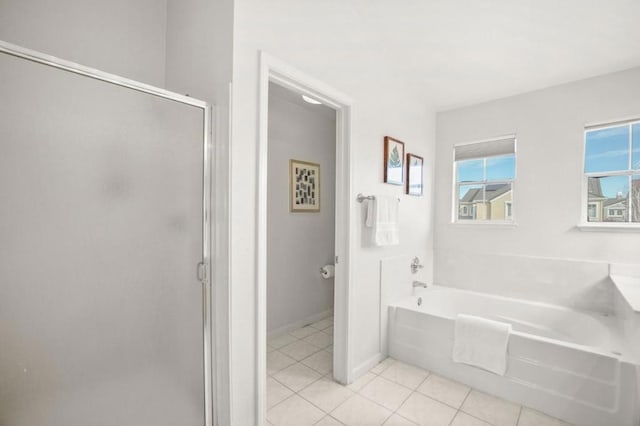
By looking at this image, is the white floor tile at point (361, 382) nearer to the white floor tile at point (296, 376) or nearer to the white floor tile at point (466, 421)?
the white floor tile at point (296, 376)

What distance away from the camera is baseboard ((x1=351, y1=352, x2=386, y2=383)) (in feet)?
7.10

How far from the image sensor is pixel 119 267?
121 cm

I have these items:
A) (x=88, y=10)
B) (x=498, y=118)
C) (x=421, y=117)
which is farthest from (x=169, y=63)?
(x=498, y=118)

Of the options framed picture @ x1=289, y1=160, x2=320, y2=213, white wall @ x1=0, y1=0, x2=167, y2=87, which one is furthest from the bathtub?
white wall @ x1=0, y1=0, x2=167, y2=87

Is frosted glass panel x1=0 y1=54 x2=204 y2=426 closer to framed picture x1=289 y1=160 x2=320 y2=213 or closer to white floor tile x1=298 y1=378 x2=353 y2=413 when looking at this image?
white floor tile x1=298 y1=378 x2=353 y2=413

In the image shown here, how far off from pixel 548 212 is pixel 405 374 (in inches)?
77.7

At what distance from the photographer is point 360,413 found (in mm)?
1799

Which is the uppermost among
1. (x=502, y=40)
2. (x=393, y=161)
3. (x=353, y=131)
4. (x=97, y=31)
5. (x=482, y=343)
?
(x=502, y=40)

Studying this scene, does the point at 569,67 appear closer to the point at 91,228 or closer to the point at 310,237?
the point at 310,237

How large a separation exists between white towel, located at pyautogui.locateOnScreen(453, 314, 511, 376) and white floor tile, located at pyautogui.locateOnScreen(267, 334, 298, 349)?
152cm

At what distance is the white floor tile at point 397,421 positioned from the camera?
1.71 metres

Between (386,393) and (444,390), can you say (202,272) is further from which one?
(444,390)

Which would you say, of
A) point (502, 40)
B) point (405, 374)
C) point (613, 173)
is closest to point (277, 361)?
point (405, 374)

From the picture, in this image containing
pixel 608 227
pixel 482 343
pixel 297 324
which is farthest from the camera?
pixel 297 324
